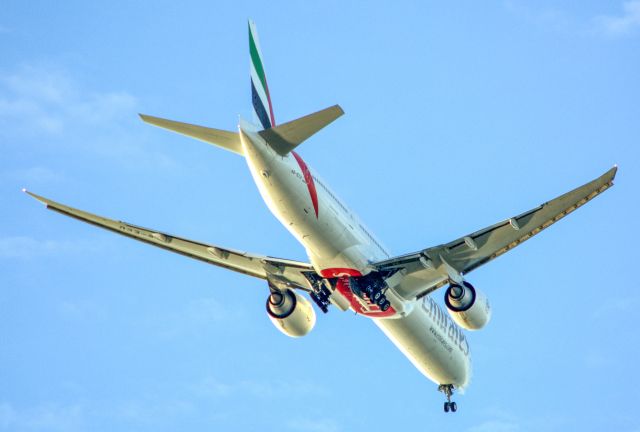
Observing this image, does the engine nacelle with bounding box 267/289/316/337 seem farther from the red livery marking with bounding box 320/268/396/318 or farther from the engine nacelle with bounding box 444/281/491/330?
the engine nacelle with bounding box 444/281/491/330

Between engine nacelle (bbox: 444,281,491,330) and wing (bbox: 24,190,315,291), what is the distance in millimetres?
5049

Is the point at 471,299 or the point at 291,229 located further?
the point at 471,299

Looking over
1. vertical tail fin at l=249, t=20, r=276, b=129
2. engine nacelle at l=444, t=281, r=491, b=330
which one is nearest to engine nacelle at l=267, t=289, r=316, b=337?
engine nacelle at l=444, t=281, r=491, b=330

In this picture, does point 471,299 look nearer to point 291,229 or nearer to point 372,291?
point 372,291

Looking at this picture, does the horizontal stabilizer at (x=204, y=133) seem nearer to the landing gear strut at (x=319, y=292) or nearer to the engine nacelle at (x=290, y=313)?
the landing gear strut at (x=319, y=292)

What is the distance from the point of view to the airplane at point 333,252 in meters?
33.2

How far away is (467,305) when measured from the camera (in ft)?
125

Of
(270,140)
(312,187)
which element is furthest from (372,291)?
(270,140)

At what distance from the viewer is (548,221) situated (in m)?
36.0

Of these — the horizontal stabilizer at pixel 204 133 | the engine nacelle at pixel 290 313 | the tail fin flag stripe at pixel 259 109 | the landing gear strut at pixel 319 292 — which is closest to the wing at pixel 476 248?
the landing gear strut at pixel 319 292

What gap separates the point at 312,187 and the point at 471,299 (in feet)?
25.1

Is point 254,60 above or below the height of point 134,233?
above

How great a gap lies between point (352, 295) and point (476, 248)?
185 inches

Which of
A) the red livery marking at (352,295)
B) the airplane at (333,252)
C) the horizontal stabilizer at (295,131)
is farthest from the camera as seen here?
the red livery marking at (352,295)
